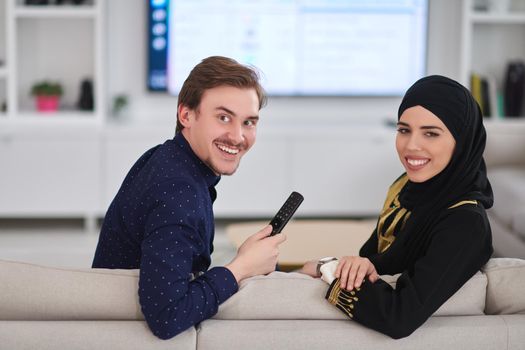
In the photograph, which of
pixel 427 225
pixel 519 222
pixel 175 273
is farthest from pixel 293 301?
pixel 519 222

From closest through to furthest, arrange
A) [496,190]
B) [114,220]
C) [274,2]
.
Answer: [114,220]
[496,190]
[274,2]

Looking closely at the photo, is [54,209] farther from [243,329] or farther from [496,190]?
[243,329]

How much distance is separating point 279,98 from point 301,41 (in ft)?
1.30

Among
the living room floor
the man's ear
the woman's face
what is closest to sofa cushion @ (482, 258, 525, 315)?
the woman's face

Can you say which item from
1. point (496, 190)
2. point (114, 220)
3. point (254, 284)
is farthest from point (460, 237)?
point (496, 190)

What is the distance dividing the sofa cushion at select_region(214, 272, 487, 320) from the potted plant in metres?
3.87

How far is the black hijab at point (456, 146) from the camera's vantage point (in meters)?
1.99

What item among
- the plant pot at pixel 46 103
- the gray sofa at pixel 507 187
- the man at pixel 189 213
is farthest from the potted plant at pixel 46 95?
the man at pixel 189 213

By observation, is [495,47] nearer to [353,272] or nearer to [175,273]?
[353,272]

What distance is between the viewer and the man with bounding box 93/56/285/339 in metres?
1.72

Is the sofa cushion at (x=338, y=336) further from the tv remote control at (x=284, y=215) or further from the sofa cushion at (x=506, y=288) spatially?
the tv remote control at (x=284, y=215)

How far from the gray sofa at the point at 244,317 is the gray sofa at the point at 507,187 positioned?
2071mm

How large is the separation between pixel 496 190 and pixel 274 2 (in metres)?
1.88

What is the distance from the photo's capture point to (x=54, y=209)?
5.26 metres
